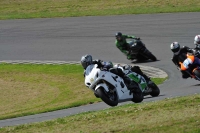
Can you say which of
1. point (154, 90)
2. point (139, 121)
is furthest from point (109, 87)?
point (139, 121)

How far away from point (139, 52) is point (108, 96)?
392 inches

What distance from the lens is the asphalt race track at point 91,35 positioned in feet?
88.4

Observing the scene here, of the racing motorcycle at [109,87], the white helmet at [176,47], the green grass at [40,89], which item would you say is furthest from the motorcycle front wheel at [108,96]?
the white helmet at [176,47]

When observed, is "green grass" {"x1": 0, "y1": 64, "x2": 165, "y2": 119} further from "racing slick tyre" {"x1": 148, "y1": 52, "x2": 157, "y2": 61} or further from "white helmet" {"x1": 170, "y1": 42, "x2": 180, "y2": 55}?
"racing slick tyre" {"x1": 148, "y1": 52, "x2": 157, "y2": 61}

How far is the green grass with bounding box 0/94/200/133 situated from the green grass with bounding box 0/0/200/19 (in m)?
21.5

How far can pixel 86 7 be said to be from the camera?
38156 mm

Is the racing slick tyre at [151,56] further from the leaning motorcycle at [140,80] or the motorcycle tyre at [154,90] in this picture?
the leaning motorcycle at [140,80]

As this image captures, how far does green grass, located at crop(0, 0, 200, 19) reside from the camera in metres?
34.5

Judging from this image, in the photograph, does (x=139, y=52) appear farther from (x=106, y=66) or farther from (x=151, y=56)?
(x=106, y=66)

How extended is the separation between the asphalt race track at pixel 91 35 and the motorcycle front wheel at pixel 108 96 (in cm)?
753

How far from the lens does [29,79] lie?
78.0 feet

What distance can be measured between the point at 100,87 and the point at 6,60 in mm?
14703

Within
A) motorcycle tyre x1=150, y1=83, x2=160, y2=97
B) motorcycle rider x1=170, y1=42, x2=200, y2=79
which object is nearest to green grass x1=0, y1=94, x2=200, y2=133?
motorcycle tyre x1=150, y1=83, x2=160, y2=97

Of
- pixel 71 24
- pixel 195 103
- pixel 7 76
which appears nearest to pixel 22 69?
pixel 7 76
